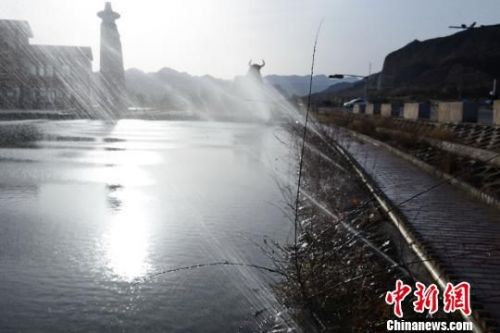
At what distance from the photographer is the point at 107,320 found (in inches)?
229

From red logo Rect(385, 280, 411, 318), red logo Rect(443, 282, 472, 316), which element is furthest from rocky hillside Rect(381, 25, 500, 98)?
red logo Rect(443, 282, 472, 316)

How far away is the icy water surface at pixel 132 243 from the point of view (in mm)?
5969

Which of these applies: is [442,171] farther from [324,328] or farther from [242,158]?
[242,158]

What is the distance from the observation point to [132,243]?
862 cm

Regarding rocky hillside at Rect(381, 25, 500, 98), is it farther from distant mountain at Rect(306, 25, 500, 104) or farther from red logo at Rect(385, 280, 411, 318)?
red logo at Rect(385, 280, 411, 318)

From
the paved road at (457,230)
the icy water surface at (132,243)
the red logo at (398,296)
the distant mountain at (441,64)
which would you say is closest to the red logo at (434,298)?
the red logo at (398,296)

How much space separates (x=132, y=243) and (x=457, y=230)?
5050mm

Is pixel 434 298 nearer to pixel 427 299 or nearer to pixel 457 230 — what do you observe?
pixel 427 299

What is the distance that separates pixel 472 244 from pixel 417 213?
151 cm

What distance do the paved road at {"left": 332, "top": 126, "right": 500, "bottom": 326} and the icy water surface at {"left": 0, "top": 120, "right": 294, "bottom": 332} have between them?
209cm

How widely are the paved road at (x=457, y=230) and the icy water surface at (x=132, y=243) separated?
6.85ft

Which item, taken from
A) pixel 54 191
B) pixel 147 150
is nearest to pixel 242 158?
pixel 147 150

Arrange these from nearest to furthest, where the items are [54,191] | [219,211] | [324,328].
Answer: [324,328] → [219,211] → [54,191]

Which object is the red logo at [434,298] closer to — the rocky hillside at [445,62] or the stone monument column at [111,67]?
the stone monument column at [111,67]
